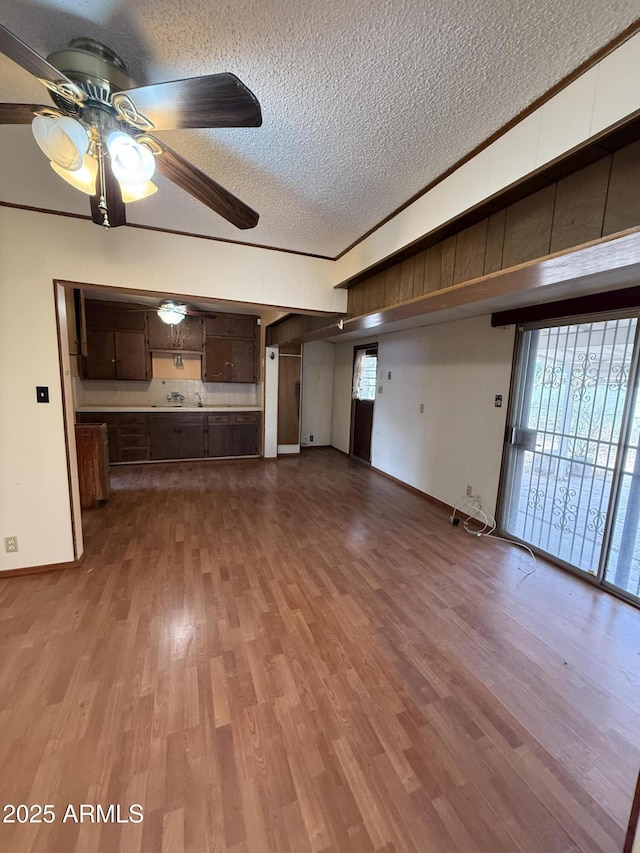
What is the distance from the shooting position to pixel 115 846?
1.08 meters

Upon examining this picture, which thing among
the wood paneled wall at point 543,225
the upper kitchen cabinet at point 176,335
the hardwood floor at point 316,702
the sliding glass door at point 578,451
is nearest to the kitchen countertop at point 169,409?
the upper kitchen cabinet at point 176,335

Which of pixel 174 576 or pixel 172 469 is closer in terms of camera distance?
pixel 174 576

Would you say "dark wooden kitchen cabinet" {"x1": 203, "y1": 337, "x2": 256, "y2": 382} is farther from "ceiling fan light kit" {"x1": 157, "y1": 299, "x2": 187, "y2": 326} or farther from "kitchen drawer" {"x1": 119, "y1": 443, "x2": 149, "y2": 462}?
"kitchen drawer" {"x1": 119, "y1": 443, "x2": 149, "y2": 462}

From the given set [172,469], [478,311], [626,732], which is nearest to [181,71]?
[478,311]

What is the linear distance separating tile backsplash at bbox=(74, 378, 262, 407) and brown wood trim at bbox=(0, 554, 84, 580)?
10.6 ft

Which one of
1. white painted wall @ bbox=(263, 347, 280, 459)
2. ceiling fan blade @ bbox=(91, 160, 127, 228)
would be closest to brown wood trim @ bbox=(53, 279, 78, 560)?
ceiling fan blade @ bbox=(91, 160, 127, 228)

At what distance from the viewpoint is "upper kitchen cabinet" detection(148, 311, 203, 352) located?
17.8 feet

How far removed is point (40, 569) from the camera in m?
2.54

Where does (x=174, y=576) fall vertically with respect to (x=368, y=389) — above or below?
below

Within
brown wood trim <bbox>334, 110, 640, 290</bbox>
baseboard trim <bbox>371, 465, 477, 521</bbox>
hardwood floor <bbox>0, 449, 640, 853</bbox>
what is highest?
brown wood trim <bbox>334, 110, 640, 290</bbox>

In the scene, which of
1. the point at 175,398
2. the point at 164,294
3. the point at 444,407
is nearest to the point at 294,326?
the point at 164,294

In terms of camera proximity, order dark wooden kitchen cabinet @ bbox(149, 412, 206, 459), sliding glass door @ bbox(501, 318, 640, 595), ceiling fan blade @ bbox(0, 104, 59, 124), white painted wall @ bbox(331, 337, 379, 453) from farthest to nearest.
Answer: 1. white painted wall @ bbox(331, 337, 379, 453)
2. dark wooden kitchen cabinet @ bbox(149, 412, 206, 459)
3. sliding glass door @ bbox(501, 318, 640, 595)
4. ceiling fan blade @ bbox(0, 104, 59, 124)

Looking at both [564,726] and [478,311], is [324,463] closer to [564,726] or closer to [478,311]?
[478,311]

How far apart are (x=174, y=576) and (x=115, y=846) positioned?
1554 mm
